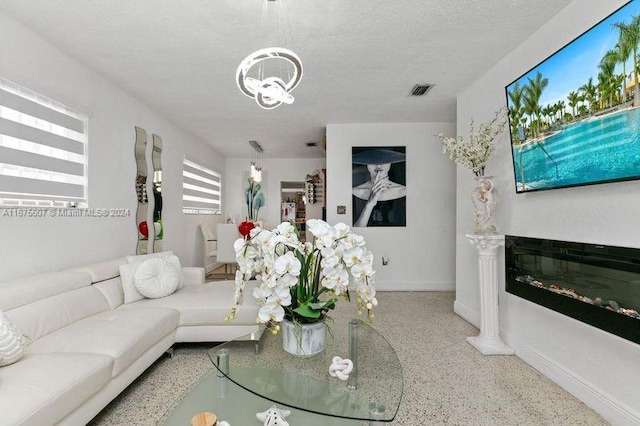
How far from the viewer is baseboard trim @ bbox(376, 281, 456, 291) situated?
5012 mm

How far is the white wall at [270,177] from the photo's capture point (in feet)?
25.8

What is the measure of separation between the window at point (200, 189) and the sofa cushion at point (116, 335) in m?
3.24

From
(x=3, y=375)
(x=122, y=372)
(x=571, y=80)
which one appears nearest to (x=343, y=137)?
(x=571, y=80)

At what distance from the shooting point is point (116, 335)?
2.01 m

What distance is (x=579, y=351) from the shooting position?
213 cm

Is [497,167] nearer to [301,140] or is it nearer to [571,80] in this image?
[571,80]

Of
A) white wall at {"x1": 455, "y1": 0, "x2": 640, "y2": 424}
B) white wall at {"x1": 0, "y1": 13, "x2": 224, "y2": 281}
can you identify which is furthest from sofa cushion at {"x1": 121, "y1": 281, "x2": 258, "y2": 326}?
white wall at {"x1": 455, "y1": 0, "x2": 640, "y2": 424}

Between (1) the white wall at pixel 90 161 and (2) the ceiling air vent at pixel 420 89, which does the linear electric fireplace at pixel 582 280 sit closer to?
(2) the ceiling air vent at pixel 420 89

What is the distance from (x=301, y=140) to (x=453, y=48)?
3.70m

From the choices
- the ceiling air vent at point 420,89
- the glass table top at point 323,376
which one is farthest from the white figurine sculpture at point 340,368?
the ceiling air vent at point 420,89

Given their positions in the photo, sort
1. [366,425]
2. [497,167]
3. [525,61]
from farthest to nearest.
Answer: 1. [497,167]
2. [525,61]
3. [366,425]

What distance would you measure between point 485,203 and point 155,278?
10.2 ft

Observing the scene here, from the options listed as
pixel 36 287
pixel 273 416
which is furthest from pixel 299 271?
pixel 36 287

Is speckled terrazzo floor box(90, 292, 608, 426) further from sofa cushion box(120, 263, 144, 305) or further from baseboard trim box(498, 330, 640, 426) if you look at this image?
sofa cushion box(120, 263, 144, 305)
